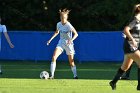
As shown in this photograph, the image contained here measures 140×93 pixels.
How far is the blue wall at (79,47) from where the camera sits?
27094 millimetres

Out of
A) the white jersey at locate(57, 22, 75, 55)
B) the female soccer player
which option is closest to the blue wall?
the white jersey at locate(57, 22, 75, 55)

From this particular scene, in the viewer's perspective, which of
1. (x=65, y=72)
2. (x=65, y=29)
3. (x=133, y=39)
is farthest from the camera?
(x=65, y=72)

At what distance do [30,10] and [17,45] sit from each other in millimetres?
5939

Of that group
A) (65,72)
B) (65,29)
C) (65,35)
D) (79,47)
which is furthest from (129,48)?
(79,47)

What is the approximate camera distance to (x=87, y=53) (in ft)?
89.2

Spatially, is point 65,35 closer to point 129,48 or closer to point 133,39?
point 129,48

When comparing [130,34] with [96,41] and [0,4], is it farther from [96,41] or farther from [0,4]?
[0,4]

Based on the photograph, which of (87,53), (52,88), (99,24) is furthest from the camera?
(99,24)

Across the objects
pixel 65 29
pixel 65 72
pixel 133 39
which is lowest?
pixel 65 72

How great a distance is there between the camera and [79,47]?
27391 millimetres

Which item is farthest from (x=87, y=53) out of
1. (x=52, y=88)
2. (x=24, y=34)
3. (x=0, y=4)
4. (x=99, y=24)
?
(x=52, y=88)

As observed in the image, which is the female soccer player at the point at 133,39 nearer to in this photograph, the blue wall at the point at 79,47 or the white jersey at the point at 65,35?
the white jersey at the point at 65,35

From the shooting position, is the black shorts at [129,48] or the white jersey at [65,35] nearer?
the black shorts at [129,48]

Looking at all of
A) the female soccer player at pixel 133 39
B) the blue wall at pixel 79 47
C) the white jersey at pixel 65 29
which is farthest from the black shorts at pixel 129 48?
the blue wall at pixel 79 47
